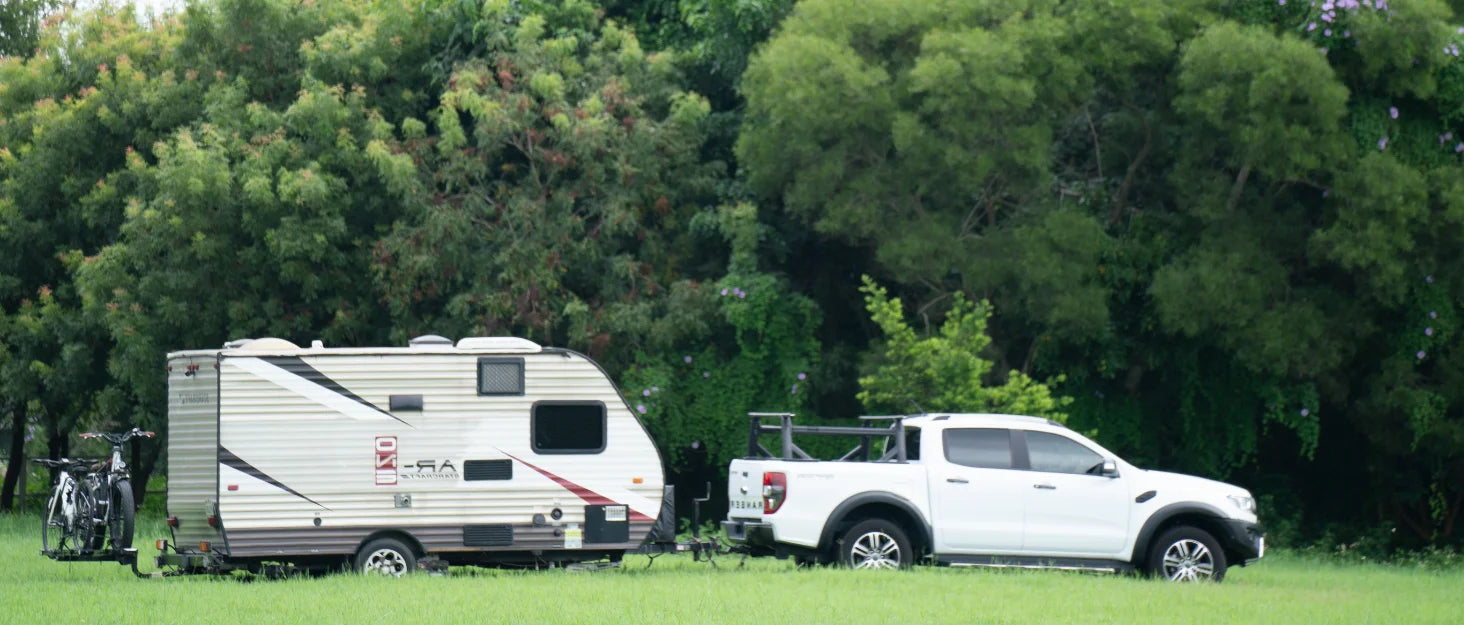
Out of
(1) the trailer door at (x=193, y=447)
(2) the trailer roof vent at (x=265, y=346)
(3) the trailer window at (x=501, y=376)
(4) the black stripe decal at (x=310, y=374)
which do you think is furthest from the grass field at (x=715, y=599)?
(2) the trailer roof vent at (x=265, y=346)

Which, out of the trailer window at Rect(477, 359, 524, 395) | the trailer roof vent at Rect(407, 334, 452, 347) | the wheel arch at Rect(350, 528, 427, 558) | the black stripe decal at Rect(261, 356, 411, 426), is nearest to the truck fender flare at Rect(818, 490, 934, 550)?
the trailer window at Rect(477, 359, 524, 395)

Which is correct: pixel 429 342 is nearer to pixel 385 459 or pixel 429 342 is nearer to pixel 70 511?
pixel 385 459

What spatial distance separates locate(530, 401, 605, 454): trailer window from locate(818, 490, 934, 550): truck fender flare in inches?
87.9

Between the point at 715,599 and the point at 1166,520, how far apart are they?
4.97 metres

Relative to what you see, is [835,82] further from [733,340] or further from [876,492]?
[876,492]

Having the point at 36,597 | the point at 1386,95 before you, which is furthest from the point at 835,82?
the point at 36,597

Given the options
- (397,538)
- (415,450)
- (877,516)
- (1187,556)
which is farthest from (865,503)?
(397,538)

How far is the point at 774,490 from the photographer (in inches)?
592

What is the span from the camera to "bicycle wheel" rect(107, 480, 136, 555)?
48.6 feet

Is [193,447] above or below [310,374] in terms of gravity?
below

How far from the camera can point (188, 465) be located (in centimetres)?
1480

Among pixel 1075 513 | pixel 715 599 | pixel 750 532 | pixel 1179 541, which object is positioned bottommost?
pixel 715 599

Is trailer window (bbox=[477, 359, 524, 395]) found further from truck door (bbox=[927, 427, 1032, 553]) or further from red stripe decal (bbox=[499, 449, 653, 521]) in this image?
truck door (bbox=[927, 427, 1032, 553])

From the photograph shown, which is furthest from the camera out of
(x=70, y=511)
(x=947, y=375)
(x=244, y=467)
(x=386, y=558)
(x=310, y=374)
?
(x=947, y=375)
